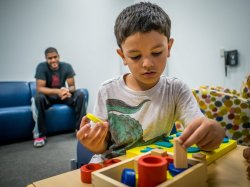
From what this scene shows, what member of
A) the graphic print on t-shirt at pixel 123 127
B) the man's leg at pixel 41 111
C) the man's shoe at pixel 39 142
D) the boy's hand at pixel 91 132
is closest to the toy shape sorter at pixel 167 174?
the boy's hand at pixel 91 132

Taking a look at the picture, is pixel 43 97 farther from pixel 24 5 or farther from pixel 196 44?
pixel 196 44

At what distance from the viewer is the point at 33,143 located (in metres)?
2.72

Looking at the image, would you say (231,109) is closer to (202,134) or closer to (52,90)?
(202,134)

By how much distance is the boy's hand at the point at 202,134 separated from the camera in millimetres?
471

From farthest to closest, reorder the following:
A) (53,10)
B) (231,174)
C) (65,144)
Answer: (53,10) < (65,144) < (231,174)

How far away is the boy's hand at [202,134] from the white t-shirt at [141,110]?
0.23 m

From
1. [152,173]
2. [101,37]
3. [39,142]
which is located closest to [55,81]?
[39,142]

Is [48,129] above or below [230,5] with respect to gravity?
below

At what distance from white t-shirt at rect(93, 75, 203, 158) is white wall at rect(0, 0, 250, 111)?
2.19 m

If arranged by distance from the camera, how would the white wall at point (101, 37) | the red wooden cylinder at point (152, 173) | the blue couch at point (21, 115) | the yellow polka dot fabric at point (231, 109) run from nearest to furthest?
the red wooden cylinder at point (152, 173), the yellow polka dot fabric at point (231, 109), the blue couch at point (21, 115), the white wall at point (101, 37)

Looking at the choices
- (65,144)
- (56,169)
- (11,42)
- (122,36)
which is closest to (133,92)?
(122,36)

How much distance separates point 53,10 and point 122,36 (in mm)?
3425

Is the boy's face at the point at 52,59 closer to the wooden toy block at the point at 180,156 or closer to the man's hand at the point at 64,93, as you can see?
the man's hand at the point at 64,93

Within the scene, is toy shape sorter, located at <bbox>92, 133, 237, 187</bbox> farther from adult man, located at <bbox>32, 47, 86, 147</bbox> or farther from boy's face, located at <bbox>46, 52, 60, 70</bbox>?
boy's face, located at <bbox>46, 52, 60, 70</bbox>
